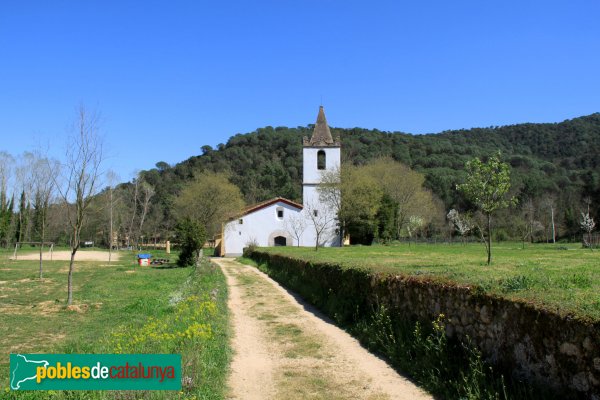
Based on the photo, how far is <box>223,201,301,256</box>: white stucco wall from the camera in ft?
170

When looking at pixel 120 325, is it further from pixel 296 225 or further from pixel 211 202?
pixel 211 202

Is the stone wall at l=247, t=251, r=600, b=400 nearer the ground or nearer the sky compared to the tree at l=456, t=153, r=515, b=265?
nearer the ground

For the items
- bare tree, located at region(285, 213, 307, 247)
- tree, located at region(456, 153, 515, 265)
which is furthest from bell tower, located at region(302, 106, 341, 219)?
tree, located at region(456, 153, 515, 265)

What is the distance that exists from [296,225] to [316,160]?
24.3ft

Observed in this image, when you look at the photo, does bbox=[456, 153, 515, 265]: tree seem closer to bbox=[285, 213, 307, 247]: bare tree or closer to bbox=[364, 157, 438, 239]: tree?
bbox=[285, 213, 307, 247]: bare tree

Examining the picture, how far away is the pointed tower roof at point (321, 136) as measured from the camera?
4997 cm

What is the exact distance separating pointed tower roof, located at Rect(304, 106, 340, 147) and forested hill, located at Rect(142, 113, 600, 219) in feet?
95.8

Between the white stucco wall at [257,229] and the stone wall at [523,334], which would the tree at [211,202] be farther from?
the stone wall at [523,334]

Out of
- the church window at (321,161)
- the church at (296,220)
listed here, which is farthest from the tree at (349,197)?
the church window at (321,161)

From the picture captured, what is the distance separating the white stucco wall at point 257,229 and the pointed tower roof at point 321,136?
787cm

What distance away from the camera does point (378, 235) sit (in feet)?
165

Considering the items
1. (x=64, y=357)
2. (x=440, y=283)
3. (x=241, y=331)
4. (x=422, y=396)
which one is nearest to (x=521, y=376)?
(x=422, y=396)

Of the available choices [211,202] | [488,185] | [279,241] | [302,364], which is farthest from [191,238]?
Answer: [211,202]

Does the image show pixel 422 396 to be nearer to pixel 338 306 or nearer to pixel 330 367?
pixel 330 367
